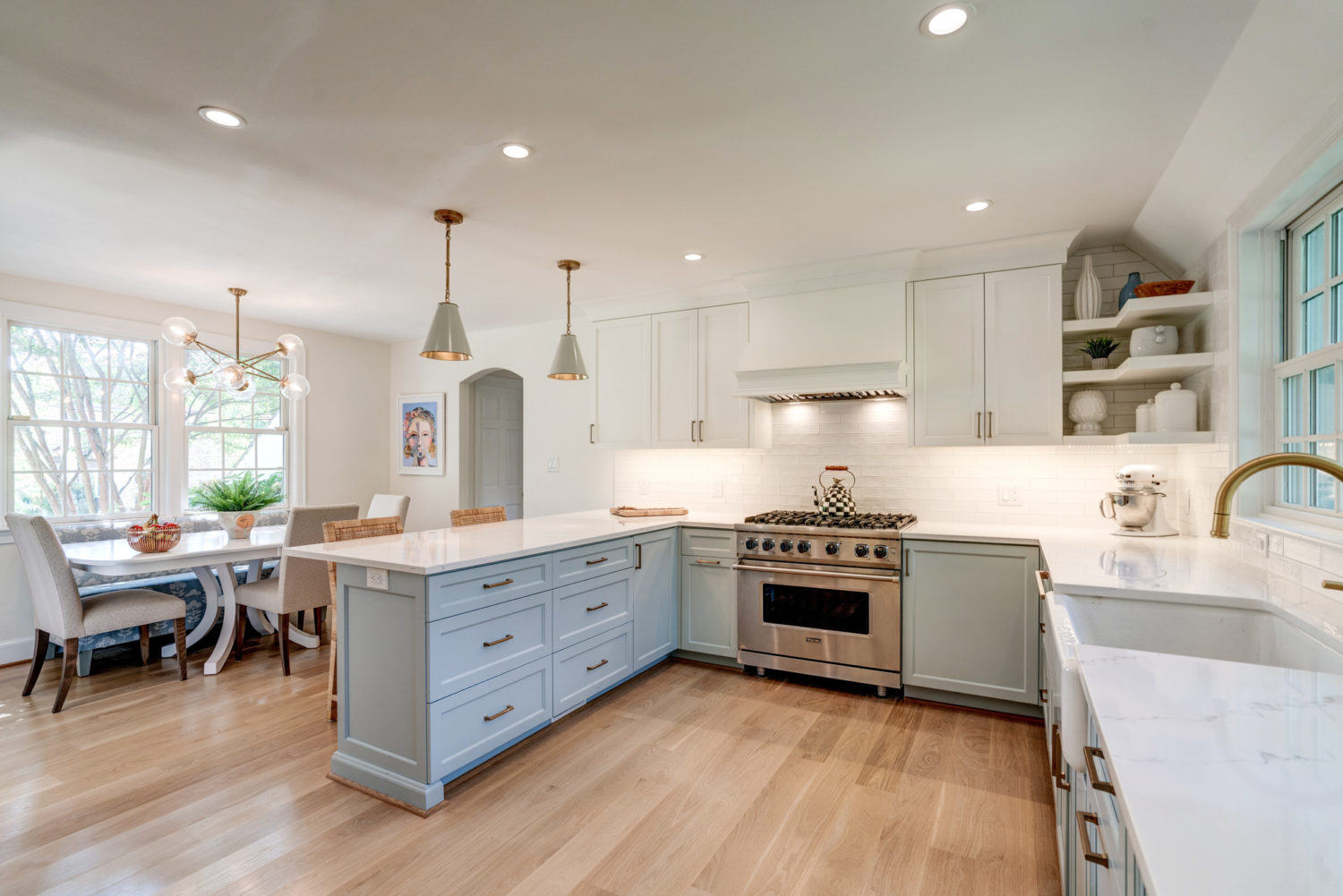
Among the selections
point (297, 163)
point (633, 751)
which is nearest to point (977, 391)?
point (633, 751)

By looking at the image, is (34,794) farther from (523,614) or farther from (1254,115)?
(1254,115)

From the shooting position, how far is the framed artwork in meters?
6.04

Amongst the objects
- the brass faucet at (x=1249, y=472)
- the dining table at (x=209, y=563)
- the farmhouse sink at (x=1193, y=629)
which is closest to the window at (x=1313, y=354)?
the farmhouse sink at (x=1193, y=629)

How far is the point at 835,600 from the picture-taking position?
3.52 meters

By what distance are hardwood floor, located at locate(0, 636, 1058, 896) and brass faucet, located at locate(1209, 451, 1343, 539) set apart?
1.34 m

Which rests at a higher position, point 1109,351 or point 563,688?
point 1109,351

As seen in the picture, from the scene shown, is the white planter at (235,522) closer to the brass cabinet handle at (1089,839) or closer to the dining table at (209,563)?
the dining table at (209,563)

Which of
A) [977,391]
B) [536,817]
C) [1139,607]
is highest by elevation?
[977,391]

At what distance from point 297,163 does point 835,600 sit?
10.5 feet

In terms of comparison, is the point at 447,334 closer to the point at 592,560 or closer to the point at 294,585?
the point at 592,560

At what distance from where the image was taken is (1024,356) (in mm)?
3375

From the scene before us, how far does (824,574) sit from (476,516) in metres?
2.03

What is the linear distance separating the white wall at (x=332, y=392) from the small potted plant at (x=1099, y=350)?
5.32 meters

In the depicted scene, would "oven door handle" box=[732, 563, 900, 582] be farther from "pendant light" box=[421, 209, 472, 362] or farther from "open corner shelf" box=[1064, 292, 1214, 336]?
"pendant light" box=[421, 209, 472, 362]
